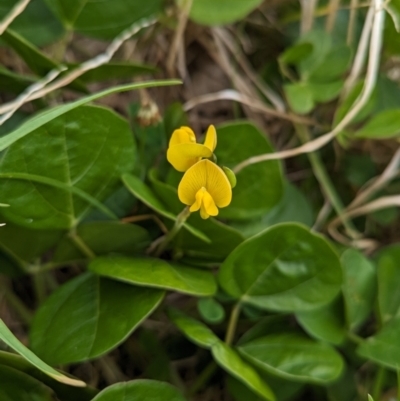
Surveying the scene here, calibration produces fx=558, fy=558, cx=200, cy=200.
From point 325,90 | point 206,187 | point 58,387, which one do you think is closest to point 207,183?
point 206,187

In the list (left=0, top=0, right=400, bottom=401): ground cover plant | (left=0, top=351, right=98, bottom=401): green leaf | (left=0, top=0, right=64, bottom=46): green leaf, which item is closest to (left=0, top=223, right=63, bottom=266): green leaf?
(left=0, top=0, right=400, bottom=401): ground cover plant

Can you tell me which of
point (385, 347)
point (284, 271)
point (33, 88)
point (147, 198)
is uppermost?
point (33, 88)

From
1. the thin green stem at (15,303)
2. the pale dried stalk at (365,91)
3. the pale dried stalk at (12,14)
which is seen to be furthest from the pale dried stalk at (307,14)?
the thin green stem at (15,303)

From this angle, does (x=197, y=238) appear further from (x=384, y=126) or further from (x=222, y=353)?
(x=384, y=126)

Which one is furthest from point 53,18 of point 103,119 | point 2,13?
point 103,119

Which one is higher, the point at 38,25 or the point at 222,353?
the point at 38,25

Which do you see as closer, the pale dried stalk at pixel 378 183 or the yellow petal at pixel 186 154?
the yellow petal at pixel 186 154

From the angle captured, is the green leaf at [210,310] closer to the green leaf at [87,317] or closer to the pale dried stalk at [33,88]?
the green leaf at [87,317]

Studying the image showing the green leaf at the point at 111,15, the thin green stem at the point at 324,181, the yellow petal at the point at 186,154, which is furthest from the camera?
the thin green stem at the point at 324,181
